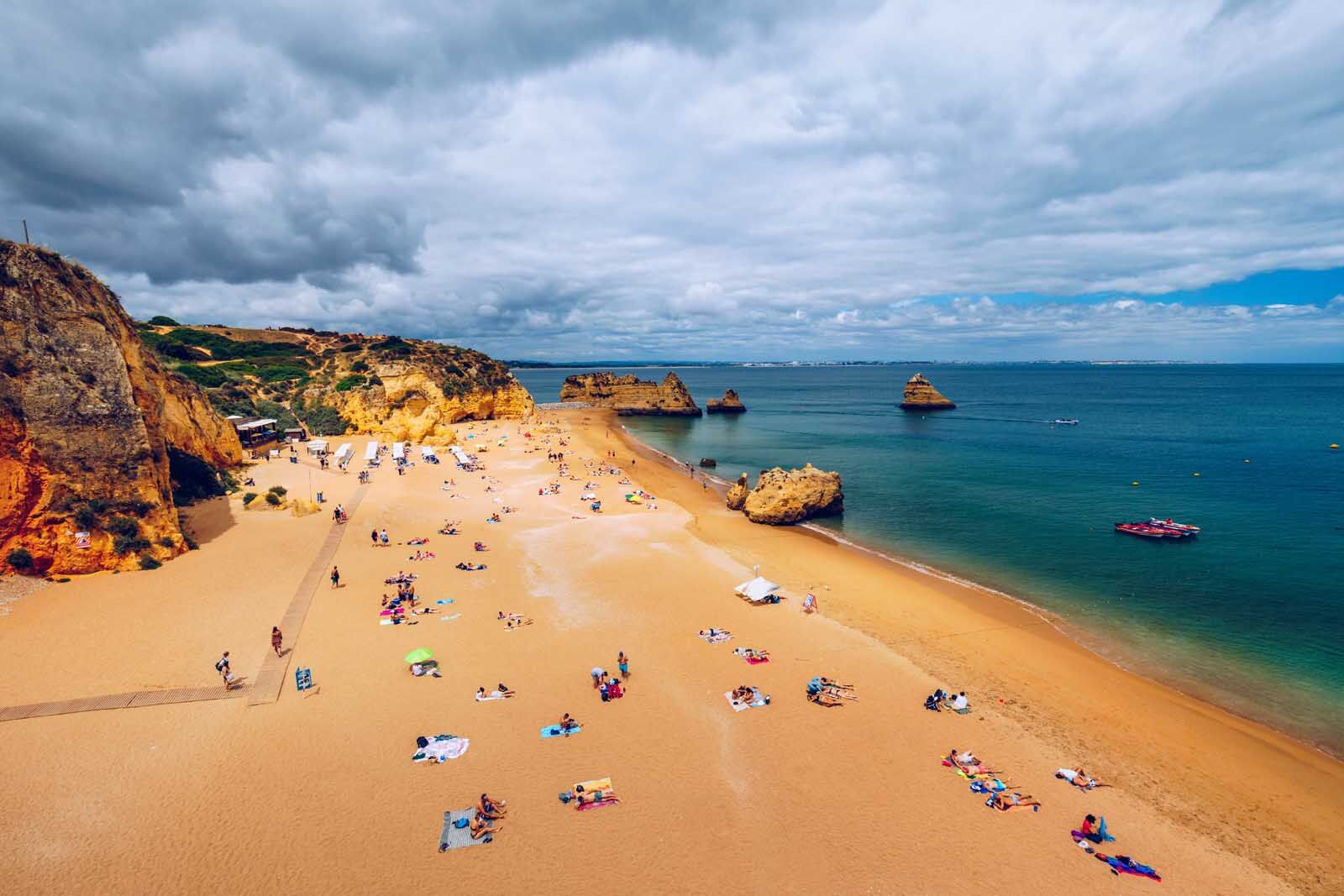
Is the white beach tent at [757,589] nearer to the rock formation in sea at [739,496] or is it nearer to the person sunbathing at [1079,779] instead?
the person sunbathing at [1079,779]

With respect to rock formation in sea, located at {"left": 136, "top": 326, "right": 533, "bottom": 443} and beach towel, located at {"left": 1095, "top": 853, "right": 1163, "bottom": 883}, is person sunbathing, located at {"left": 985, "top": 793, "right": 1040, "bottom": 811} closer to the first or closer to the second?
beach towel, located at {"left": 1095, "top": 853, "right": 1163, "bottom": 883}

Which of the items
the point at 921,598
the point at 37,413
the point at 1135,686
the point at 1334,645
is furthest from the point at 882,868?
the point at 37,413

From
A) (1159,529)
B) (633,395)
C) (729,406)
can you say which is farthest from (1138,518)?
(633,395)

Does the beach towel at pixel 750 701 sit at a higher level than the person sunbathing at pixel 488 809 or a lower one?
lower

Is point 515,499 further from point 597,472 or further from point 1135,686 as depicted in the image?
point 1135,686

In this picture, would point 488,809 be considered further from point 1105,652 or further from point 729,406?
point 729,406

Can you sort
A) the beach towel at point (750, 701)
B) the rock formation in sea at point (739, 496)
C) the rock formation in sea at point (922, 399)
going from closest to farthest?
the beach towel at point (750, 701) → the rock formation in sea at point (739, 496) → the rock formation in sea at point (922, 399)

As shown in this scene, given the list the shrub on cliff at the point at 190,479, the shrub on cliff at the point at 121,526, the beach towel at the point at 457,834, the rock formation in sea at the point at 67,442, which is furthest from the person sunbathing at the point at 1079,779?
the shrub on cliff at the point at 190,479
